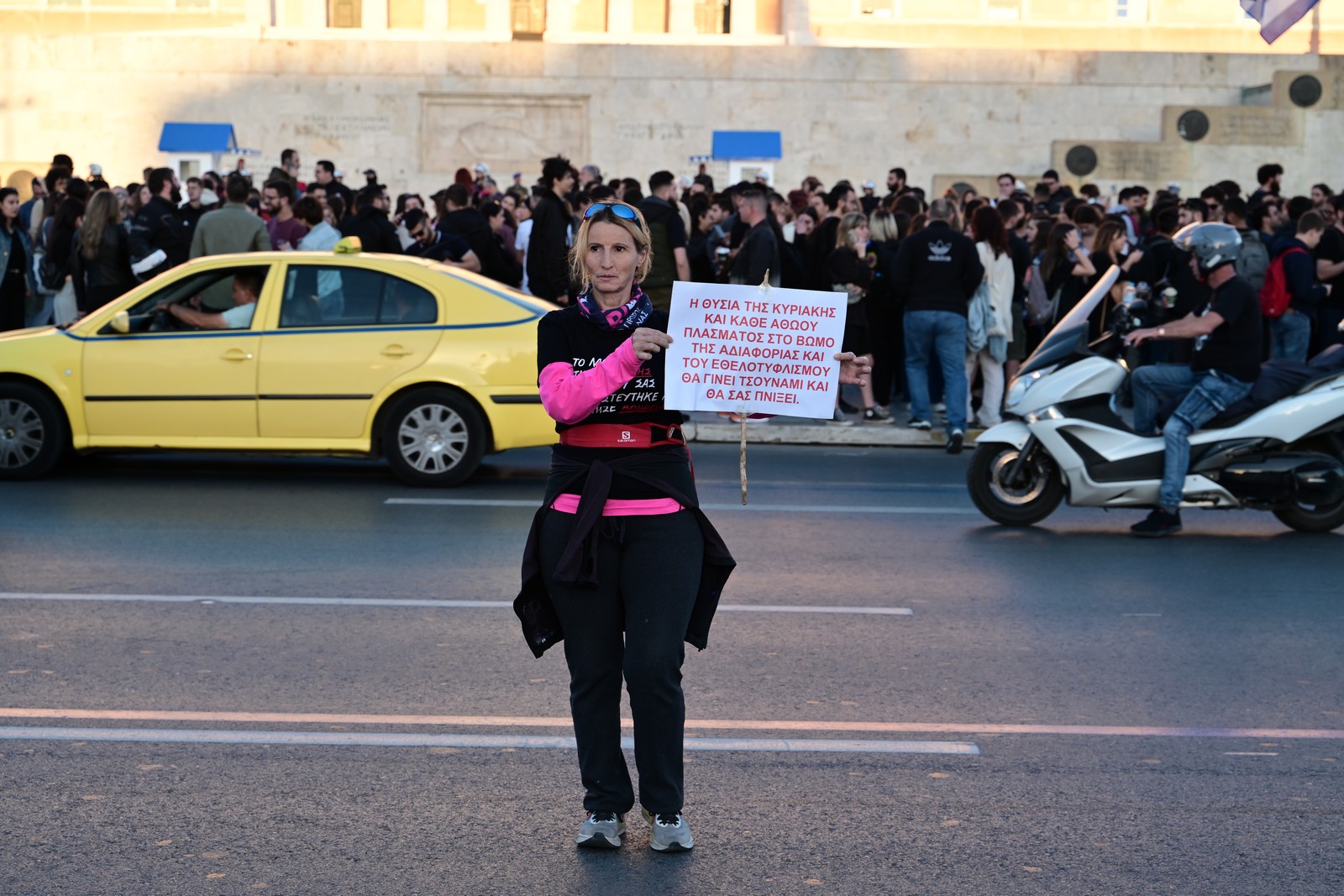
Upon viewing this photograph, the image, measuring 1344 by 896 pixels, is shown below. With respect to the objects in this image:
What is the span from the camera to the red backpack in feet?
48.5

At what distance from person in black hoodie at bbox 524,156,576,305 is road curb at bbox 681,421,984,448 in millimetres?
1536

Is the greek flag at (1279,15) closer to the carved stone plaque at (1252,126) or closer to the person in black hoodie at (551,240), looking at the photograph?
the carved stone plaque at (1252,126)

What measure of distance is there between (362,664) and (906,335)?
833 cm

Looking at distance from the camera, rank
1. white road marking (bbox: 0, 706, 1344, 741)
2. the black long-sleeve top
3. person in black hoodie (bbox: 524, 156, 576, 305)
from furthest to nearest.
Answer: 1. person in black hoodie (bbox: 524, 156, 576, 305)
2. the black long-sleeve top
3. white road marking (bbox: 0, 706, 1344, 741)

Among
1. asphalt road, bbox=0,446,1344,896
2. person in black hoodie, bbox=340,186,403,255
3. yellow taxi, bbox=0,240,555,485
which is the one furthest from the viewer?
person in black hoodie, bbox=340,186,403,255

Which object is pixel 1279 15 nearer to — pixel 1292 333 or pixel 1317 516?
pixel 1292 333

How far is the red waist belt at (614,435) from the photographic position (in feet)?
14.7

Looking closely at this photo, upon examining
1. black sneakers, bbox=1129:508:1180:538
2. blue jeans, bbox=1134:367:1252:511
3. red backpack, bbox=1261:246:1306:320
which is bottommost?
black sneakers, bbox=1129:508:1180:538

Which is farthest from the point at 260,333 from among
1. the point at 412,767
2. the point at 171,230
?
the point at 412,767

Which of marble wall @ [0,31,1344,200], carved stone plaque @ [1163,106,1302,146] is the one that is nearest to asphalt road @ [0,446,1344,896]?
carved stone plaque @ [1163,106,1302,146]

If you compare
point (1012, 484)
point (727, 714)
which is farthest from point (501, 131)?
point (727, 714)

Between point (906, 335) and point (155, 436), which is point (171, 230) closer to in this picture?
point (155, 436)

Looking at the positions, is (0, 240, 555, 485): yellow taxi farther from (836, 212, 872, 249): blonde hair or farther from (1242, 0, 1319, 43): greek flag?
(1242, 0, 1319, 43): greek flag

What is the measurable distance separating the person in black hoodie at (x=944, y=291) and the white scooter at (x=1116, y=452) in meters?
3.69
